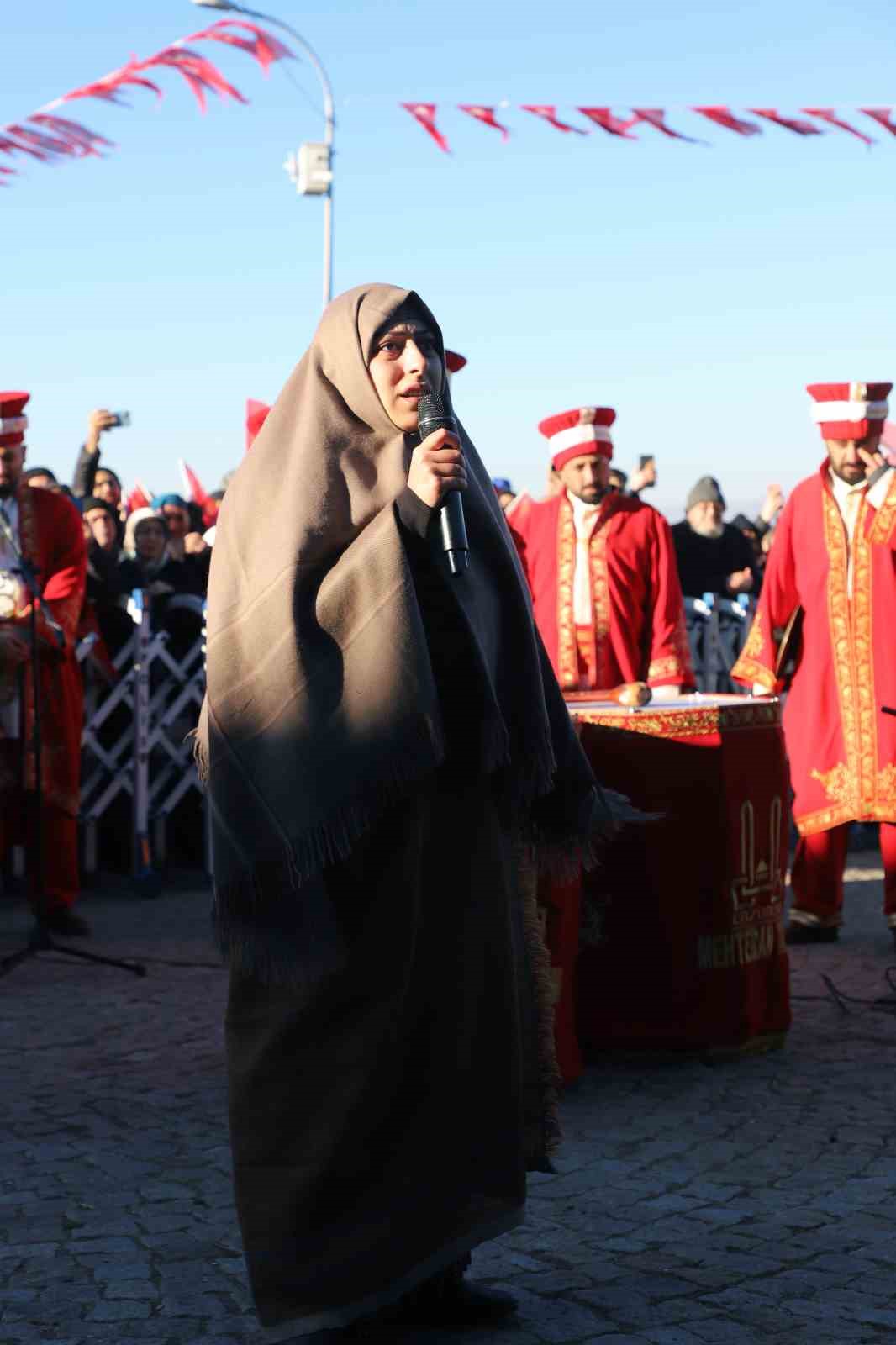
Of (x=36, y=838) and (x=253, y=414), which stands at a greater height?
(x=253, y=414)

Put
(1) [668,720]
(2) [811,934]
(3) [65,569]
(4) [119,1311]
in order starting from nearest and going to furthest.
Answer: (4) [119,1311] → (1) [668,720] → (2) [811,934] → (3) [65,569]

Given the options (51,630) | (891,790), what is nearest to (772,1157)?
(891,790)

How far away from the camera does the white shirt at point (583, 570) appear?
7.62m

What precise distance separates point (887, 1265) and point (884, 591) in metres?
4.24

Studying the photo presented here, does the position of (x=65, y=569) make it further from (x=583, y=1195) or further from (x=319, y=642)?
(x=319, y=642)

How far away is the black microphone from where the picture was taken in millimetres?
3182

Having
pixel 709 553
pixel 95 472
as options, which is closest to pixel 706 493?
pixel 709 553

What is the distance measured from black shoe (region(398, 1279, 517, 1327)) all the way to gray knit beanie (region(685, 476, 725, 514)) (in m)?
9.85

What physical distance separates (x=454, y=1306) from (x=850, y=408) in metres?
4.99

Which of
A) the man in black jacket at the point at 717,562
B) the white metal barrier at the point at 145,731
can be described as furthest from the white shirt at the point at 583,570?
the man in black jacket at the point at 717,562

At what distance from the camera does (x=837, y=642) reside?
771 centimetres

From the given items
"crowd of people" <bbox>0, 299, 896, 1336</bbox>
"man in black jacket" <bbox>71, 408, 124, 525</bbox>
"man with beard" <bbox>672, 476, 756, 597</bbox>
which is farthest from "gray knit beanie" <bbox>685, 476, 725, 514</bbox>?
"crowd of people" <bbox>0, 299, 896, 1336</bbox>

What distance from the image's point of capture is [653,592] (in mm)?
7531

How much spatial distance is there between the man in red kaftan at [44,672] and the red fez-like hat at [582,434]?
2180 millimetres
